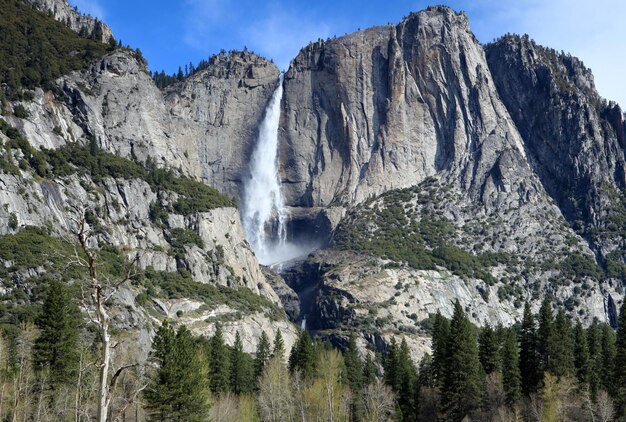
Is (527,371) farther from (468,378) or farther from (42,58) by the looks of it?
(42,58)

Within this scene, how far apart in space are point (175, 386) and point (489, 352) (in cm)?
5282

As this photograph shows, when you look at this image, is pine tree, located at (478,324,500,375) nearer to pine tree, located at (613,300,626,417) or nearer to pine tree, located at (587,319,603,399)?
pine tree, located at (587,319,603,399)

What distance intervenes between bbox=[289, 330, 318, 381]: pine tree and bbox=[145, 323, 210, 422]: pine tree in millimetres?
40464

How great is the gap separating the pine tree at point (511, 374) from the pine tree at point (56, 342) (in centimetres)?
4832

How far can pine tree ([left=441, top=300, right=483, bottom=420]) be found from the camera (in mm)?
85375

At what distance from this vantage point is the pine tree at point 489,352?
3900 inches

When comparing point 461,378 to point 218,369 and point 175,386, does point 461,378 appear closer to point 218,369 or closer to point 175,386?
point 218,369

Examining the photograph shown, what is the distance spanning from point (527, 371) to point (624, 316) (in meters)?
14.5

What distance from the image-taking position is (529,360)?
95.7m

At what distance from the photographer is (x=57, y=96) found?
17700 centimetres

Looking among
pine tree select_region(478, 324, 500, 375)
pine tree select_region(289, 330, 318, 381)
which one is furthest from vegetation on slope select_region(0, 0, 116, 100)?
pine tree select_region(478, 324, 500, 375)

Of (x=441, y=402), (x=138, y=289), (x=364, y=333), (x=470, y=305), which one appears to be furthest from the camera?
(x=470, y=305)

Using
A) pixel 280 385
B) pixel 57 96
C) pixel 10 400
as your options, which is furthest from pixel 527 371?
pixel 57 96

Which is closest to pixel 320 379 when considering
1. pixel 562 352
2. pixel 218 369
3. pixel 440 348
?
pixel 218 369
